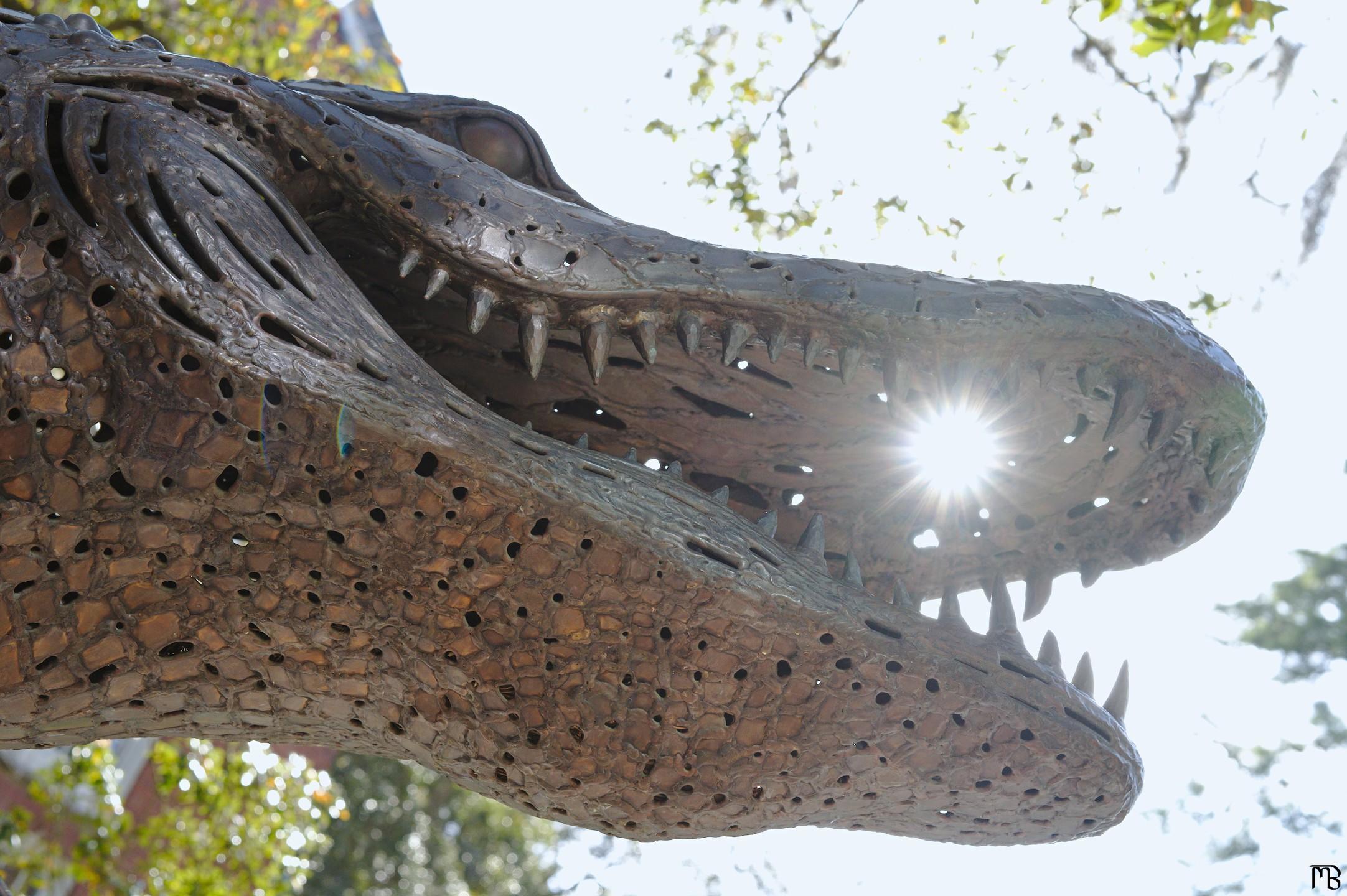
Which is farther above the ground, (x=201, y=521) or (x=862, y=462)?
(x=862, y=462)

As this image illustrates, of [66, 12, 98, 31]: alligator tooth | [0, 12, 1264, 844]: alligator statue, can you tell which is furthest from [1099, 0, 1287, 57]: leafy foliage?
[66, 12, 98, 31]: alligator tooth

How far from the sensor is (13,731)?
2.39m

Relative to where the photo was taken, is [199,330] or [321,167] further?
[321,167]

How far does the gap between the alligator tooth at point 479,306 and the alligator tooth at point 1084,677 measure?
5.36ft

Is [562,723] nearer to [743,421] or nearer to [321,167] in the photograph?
[743,421]

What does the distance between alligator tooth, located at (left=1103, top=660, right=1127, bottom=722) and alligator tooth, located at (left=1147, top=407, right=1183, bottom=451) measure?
0.60 m

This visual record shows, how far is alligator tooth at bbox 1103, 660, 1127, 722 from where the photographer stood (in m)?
3.03

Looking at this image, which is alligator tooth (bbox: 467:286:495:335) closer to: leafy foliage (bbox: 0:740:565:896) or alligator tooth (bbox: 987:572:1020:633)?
alligator tooth (bbox: 987:572:1020:633)

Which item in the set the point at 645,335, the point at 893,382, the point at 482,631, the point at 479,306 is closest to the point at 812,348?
the point at 893,382

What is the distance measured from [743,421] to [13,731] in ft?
5.85

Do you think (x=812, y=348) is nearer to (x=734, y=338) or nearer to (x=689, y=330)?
(x=734, y=338)

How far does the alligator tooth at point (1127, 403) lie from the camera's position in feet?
9.79

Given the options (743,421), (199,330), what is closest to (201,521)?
(199,330)

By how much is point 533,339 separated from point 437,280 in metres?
0.25
